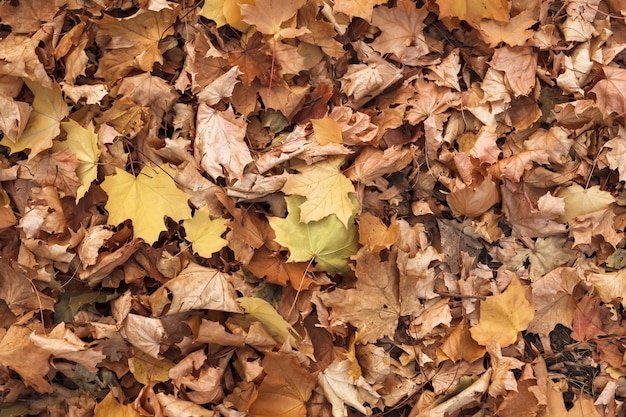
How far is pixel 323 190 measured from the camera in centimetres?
194

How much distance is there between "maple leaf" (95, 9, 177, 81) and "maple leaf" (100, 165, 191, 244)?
0.39 meters

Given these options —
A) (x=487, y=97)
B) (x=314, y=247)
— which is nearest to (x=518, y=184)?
(x=487, y=97)

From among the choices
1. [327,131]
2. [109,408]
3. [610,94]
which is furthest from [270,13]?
[109,408]

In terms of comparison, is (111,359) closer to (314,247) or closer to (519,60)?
(314,247)

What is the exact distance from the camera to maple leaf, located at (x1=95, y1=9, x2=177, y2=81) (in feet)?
6.72

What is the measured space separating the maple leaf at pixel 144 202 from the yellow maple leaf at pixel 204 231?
0.12 ft

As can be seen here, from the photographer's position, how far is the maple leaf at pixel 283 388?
6.10 ft

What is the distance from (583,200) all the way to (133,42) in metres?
1.64

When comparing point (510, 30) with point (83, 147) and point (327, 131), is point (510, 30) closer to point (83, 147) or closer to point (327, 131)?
point (327, 131)

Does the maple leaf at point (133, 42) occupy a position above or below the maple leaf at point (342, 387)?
above

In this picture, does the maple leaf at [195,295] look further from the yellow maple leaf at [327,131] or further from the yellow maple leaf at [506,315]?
the yellow maple leaf at [506,315]

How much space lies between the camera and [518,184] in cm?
204

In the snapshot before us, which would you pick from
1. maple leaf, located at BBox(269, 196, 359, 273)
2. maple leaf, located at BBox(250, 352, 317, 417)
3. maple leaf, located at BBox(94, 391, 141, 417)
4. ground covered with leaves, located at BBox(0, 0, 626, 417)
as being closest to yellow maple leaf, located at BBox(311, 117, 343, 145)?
ground covered with leaves, located at BBox(0, 0, 626, 417)

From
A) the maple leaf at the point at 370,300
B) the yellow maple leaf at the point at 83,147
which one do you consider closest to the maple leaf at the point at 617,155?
the maple leaf at the point at 370,300
